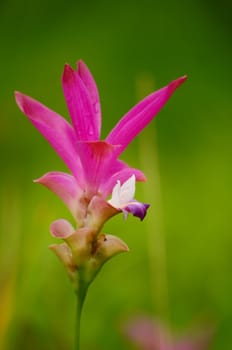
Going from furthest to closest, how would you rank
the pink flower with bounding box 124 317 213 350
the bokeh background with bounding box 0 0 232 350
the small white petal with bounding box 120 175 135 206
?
the bokeh background with bounding box 0 0 232 350
the pink flower with bounding box 124 317 213 350
the small white petal with bounding box 120 175 135 206

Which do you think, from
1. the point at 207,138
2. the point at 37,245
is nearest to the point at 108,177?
the point at 37,245

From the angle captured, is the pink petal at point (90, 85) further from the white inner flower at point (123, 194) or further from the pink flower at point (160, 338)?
the pink flower at point (160, 338)

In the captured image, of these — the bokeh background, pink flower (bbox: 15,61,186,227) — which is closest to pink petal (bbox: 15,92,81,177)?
pink flower (bbox: 15,61,186,227)

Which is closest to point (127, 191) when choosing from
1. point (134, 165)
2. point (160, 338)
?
point (160, 338)

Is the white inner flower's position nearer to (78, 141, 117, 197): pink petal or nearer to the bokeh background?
(78, 141, 117, 197): pink petal

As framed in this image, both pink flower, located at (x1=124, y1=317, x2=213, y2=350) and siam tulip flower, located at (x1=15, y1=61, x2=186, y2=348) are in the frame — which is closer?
siam tulip flower, located at (x1=15, y1=61, x2=186, y2=348)

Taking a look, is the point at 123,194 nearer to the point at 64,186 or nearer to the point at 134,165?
the point at 64,186

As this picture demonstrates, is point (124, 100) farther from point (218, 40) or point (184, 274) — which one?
point (184, 274)
